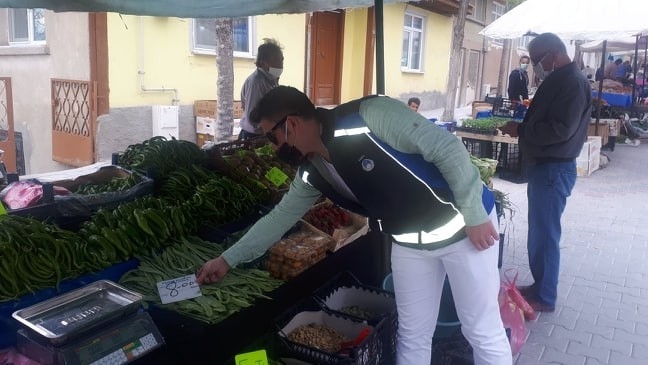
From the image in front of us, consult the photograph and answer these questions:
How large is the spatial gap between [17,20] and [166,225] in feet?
26.6

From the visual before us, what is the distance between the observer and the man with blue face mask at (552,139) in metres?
3.67

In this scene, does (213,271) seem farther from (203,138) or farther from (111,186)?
(203,138)

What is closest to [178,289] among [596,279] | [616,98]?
[596,279]

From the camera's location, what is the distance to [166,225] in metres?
2.90

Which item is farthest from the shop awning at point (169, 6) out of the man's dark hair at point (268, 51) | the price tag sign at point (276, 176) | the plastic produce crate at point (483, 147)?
the plastic produce crate at point (483, 147)

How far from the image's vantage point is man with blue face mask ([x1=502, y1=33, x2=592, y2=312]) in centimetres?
367

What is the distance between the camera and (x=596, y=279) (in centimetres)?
479

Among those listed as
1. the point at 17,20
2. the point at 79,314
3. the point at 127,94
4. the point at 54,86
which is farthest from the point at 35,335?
the point at 17,20

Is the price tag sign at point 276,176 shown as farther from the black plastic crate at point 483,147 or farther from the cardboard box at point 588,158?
the cardboard box at point 588,158

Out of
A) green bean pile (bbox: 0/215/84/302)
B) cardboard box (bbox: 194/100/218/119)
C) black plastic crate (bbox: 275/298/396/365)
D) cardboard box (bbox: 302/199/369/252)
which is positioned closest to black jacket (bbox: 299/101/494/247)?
black plastic crate (bbox: 275/298/396/365)

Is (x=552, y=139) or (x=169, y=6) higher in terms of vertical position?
(x=169, y=6)

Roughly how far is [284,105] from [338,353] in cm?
116

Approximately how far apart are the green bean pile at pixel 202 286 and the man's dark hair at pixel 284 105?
925 mm

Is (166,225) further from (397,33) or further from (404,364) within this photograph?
(397,33)
